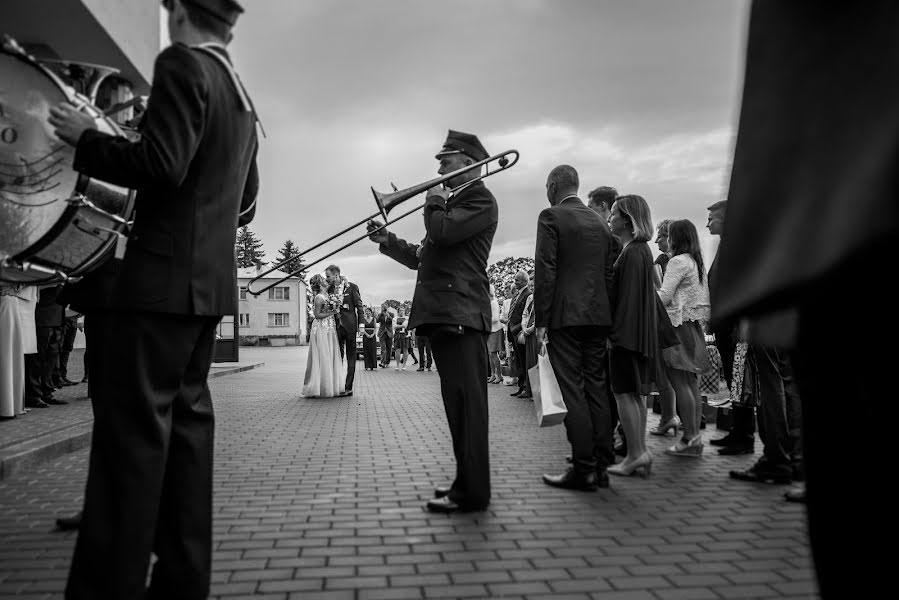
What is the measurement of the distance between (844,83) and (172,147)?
6.53 feet

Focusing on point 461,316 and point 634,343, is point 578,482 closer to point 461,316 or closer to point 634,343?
point 634,343

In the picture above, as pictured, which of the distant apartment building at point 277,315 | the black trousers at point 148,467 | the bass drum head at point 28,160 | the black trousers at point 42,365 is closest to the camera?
the black trousers at point 148,467

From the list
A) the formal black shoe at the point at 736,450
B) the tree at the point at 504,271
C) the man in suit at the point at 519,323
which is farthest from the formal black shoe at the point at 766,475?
the tree at the point at 504,271

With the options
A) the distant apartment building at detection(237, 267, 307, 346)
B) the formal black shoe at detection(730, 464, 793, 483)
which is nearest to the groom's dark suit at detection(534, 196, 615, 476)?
the formal black shoe at detection(730, 464, 793, 483)

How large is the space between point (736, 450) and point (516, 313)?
24.7 ft

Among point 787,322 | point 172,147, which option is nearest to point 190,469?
point 172,147

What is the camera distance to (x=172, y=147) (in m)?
2.30

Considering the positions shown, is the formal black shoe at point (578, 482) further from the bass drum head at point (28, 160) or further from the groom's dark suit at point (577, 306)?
the bass drum head at point (28, 160)

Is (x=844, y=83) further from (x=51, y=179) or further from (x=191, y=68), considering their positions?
(x=51, y=179)

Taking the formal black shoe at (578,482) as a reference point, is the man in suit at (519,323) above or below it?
above

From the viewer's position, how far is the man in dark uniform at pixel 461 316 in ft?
13.9

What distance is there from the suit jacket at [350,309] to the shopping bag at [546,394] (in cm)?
844

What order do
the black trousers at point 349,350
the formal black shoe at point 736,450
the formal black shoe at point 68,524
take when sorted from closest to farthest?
the formal black shoe at point 68,524 → the formal black shoe at point 736,450 → the black trousers at point 349,350

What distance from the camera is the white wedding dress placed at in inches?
490
